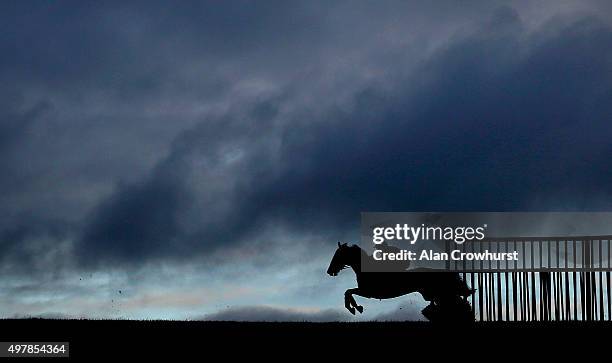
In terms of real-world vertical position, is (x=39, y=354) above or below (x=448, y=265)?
below

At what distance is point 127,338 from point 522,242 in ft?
35.3

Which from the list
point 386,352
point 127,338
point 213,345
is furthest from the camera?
point 127,338

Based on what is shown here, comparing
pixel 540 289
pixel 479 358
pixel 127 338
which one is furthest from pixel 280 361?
pixel 540 289

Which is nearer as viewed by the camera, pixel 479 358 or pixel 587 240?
pixel 479 358

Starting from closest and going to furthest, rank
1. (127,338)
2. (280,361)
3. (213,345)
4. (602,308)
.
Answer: (280,361) < (213,345) < (127,338) < (602,308)

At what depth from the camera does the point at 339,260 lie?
18.4 meters

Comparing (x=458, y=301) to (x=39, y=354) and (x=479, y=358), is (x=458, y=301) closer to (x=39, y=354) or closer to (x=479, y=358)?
(x=479, y=358)

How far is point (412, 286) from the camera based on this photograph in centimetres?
1881

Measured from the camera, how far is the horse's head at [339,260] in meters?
18.3

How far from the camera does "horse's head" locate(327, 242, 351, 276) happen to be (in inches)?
721

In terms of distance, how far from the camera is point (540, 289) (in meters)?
18.8

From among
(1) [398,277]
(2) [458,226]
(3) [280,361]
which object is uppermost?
(2) [458,226]

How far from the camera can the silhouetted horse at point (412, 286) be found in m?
18.4

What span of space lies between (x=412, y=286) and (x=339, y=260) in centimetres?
201
